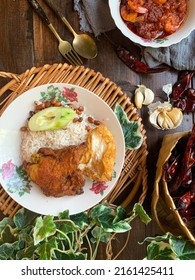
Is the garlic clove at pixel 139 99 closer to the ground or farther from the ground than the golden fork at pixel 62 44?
closer to the ground

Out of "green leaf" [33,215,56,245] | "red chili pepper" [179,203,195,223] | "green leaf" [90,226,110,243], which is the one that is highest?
"green leaf" [33,215,56,245]

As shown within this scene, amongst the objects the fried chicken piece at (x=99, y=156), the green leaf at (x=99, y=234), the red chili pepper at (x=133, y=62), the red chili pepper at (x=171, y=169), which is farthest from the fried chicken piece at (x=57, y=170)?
the red chili pepper at (x=133, y=62)

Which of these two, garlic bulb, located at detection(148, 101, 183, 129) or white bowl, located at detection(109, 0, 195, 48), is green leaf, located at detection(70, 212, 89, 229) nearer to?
garlic bulb, located at detection(148, 101, 183, 129)

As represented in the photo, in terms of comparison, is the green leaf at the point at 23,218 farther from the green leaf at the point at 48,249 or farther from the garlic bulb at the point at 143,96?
the garlic bulb at the point at 143,96

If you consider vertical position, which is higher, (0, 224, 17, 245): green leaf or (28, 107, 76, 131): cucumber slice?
(28, 107, 76, 131): cucumber slice

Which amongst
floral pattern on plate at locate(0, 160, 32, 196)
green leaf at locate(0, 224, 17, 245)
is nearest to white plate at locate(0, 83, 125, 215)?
floral pattern on plate at locate(0, 160, 32, 196)

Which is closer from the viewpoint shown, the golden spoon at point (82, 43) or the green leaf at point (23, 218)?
the green leaf at point (23, 218)

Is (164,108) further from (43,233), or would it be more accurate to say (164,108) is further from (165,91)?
(43,233)
